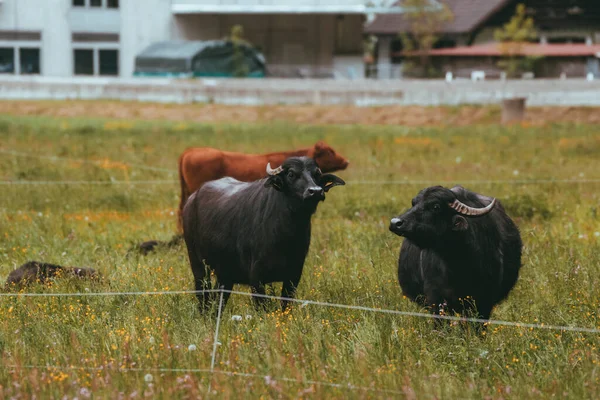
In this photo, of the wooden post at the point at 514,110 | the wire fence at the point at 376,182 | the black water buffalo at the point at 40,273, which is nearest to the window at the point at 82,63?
the wooden post at the point at 514,110

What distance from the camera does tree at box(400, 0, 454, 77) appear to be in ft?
213

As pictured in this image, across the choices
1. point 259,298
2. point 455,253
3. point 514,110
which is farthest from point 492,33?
point 455,253

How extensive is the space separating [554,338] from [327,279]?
279 centimetres

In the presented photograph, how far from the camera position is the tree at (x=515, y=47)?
2427 inches

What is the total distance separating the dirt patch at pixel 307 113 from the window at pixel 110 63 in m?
19.2

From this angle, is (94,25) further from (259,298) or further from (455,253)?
(455,253)

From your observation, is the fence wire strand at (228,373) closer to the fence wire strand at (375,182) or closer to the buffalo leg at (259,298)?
the buffalo leg at (259,298)

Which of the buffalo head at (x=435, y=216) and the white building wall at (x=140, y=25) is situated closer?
the buffalo head at (x=435, y=216)

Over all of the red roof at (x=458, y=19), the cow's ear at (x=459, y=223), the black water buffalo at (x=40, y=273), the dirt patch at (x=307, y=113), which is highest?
the red roof at (x=458, y=19)

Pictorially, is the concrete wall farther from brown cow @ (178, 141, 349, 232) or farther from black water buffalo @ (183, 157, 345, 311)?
black water buffalo @ (183, 157, 345, 311)

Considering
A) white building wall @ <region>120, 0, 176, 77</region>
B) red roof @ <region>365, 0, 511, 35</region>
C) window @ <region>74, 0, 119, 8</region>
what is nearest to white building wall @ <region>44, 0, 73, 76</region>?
window @ <region>74, 0, 119, 8</region>

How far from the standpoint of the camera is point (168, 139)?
96.4 feet

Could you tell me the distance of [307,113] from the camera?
4397 cm

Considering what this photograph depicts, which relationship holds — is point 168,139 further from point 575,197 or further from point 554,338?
point 554,338
